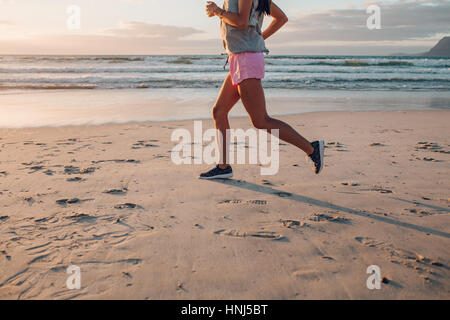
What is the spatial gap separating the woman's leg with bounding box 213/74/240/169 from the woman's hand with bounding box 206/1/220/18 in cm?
55

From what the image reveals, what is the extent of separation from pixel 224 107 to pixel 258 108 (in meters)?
0.41

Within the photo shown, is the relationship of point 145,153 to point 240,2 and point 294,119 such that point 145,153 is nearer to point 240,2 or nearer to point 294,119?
point 240,2

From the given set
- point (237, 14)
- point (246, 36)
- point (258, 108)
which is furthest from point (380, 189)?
point (237, 14)

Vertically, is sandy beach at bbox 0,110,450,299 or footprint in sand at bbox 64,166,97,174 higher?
footprint in sand at bbox 64,166,97,174

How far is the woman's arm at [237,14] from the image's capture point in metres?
2.44

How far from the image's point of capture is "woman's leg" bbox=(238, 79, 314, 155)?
2.68m

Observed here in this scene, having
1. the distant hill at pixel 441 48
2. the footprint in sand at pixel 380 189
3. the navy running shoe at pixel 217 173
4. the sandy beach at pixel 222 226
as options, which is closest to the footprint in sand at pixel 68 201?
the sandy beach at pixel 222 226

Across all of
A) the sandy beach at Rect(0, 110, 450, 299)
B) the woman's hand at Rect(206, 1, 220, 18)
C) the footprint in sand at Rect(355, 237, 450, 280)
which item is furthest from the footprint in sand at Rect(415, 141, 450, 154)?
the woman's hand at Rect(206, 1, 220, 18)

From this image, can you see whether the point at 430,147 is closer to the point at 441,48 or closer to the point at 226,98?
the point at 226,98

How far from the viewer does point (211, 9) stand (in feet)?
8.25

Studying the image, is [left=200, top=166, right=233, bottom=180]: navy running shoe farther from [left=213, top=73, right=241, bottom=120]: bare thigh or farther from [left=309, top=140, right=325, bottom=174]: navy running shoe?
[left=309, top=140, right=325, bottom=174]: navy running shoe

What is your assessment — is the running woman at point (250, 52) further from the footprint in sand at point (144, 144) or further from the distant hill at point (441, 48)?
the distant hill at point (441, 48)

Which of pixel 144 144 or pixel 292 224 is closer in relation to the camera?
pixel 292 224
